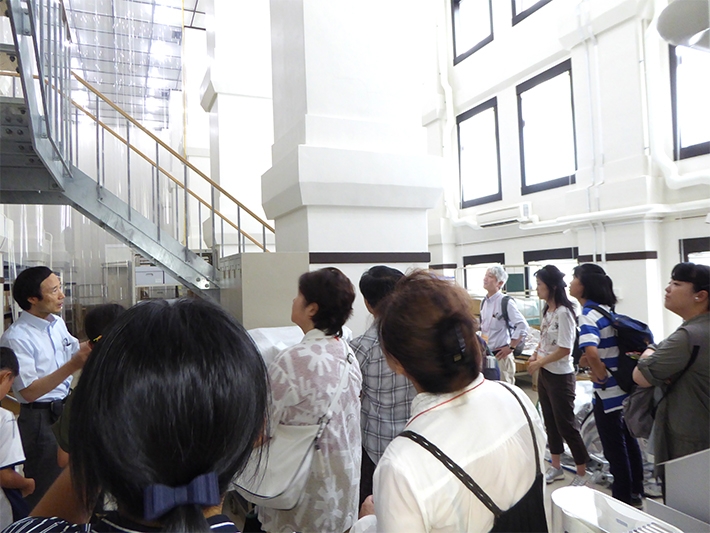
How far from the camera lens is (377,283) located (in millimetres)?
1584

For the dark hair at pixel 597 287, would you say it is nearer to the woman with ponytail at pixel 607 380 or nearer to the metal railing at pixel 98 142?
the woman with ponytail at pixel 607 380

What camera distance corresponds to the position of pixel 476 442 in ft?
2.46

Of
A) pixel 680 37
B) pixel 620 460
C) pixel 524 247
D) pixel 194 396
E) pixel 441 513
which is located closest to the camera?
pixel 194 396

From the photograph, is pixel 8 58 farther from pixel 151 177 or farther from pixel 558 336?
pixel 558 336

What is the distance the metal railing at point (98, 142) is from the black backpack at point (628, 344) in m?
2.17

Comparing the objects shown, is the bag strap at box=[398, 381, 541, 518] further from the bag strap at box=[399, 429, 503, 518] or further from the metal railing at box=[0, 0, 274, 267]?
the metal railing at box=[0, 0, 274, 267]

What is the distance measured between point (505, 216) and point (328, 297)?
4.57 m

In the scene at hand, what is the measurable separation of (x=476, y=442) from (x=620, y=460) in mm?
1892

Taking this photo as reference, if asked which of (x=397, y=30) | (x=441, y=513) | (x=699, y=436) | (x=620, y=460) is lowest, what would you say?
(x=620, y=460)

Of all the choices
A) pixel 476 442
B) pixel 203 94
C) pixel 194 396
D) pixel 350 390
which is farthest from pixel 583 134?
pixel 194 396

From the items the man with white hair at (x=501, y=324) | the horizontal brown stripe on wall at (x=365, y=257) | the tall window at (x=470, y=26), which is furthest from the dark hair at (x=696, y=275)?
the tall window at (x=470, y=26)

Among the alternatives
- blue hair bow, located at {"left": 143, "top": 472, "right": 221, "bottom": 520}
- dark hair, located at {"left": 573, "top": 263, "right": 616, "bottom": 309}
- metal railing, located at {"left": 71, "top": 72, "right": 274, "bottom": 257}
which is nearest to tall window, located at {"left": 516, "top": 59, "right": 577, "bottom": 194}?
dark hair, located at {"left": 573, "top": 263, "right": 616, "bottom": 309}

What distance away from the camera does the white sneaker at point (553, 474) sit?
8.29 ft

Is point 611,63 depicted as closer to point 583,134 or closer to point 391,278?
point 583,134
